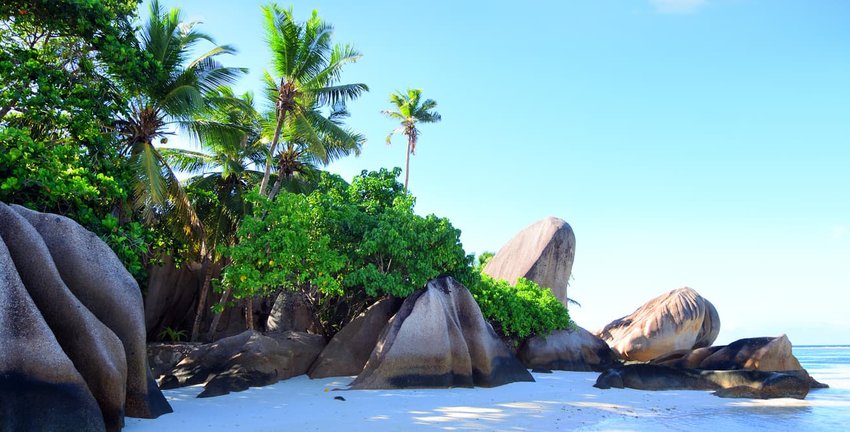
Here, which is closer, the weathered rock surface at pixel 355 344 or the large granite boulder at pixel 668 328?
the weathered rock surface at pixel 355 344

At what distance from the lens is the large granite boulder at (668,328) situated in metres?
24.6

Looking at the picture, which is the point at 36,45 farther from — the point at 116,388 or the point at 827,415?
the point at 827,415

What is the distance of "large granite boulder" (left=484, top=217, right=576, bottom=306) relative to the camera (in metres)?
25.7

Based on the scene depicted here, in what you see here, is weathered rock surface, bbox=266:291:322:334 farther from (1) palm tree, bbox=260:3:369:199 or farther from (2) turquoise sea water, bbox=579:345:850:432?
(2) turquoise sea water, bbox=579:345:850:432

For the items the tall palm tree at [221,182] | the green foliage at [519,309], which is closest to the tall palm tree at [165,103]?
the tall palm tree at [221,182]

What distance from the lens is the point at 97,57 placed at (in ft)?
41.7

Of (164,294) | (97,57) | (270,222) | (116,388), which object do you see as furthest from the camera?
(164,294)

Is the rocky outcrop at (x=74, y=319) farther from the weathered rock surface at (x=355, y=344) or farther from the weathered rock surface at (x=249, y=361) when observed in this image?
the weathered rock surface at (x=355, y=344)

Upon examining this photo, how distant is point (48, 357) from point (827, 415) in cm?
1257

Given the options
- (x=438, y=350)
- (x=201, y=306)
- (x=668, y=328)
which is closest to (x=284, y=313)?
(x=201, y=306)

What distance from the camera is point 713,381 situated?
46.4ft

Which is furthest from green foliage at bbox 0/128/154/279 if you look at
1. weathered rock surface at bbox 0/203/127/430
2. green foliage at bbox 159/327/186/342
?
green foliage at bbox 159/327/186/342

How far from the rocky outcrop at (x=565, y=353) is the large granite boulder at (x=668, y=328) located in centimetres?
377

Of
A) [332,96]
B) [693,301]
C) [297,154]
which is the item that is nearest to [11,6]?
[332,96]
